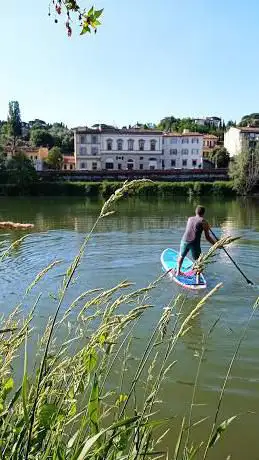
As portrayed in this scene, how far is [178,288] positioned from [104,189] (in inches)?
2323

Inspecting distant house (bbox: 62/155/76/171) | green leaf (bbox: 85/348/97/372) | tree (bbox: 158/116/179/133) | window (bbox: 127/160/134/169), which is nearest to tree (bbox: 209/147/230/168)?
window (bbox: 127/160/134/169)

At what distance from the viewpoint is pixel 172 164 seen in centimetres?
10025

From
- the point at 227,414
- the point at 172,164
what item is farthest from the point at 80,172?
the point at 227,414

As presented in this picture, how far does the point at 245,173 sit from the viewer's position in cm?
7088

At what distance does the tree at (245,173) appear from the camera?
70688 millimetres

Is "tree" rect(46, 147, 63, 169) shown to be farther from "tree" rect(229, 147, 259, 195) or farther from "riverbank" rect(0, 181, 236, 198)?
"tree" rect(229, 147, 259, 195)

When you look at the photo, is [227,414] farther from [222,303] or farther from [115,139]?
[115,139]

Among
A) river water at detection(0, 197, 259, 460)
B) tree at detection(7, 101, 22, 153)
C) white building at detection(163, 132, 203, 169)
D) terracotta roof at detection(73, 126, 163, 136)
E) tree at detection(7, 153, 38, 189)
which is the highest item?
tree at detection(7, 101, 22, 153)

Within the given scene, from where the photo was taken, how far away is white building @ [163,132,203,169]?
9950 centimetres

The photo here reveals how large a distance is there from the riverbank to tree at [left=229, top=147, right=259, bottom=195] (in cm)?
156

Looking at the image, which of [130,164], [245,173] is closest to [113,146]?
[130,164]

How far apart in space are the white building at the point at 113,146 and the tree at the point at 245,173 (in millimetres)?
28486

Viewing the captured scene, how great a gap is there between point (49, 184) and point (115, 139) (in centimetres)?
2617

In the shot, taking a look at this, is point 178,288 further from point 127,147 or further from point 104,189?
point 127,147
